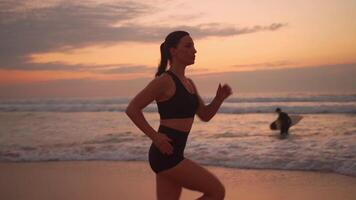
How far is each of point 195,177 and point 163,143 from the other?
0.38 metres

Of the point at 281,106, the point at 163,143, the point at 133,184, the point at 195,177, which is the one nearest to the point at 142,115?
the point at 163,143

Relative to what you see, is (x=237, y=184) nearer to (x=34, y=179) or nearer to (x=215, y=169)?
(x=215, y=169)

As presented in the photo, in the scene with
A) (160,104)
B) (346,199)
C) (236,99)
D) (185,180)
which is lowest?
(236,99)

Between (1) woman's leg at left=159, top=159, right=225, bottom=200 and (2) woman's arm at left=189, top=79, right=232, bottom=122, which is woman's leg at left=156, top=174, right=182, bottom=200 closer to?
(1) woman's leg at left=159, top=159, right=225, bottom=200

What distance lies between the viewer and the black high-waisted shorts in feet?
11.0

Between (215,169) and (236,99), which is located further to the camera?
(236,99)

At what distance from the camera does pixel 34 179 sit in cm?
814

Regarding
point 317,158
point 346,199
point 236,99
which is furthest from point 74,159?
point 236,99

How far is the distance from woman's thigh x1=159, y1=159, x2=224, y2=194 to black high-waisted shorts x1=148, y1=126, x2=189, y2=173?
0.13 feet

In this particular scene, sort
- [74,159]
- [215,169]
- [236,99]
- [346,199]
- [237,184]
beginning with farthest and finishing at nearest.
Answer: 1. [236,99]
2. [74,159]
3. [215,169]
4. [237,184]
5. [346,199]

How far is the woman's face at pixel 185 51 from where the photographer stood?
3.39 meters

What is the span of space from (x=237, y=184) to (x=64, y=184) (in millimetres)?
2780

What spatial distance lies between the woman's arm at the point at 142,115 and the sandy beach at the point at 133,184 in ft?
11.6

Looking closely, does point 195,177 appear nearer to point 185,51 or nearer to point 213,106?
point 213,106
